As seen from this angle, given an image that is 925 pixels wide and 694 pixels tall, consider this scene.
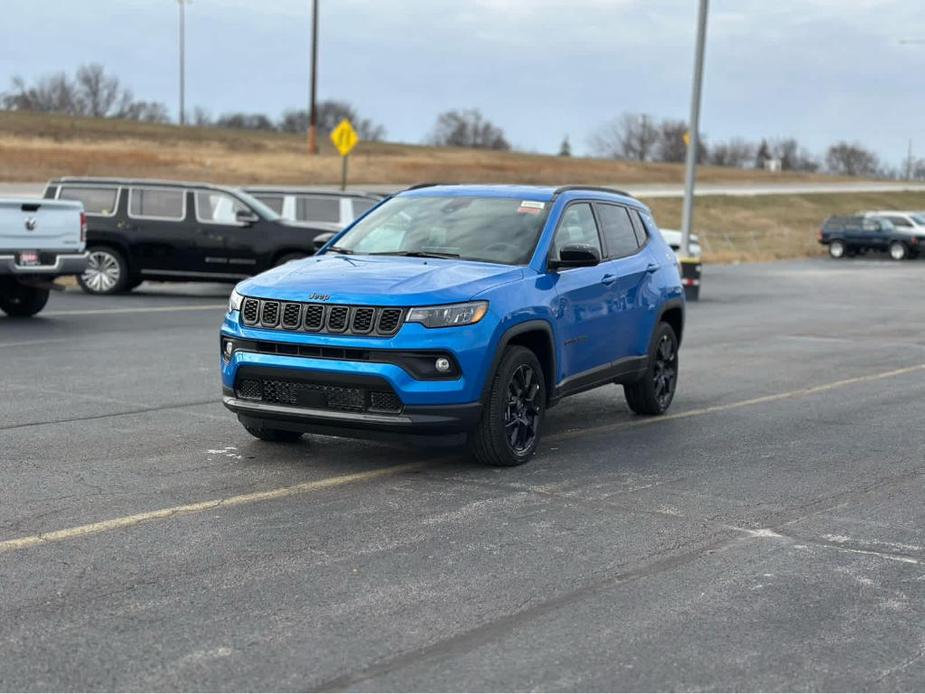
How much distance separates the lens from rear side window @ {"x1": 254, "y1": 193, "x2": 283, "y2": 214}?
24.3 meters

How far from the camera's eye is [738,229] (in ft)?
208

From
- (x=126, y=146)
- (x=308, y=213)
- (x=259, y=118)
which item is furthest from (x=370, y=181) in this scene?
(x=259, y=118)

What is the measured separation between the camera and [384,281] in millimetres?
7949

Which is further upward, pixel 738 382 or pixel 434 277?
pixel 434 277

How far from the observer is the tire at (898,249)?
49625mm

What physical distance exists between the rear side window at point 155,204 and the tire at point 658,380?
13.0 m

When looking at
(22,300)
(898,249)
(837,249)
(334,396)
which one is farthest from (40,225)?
(898,249)

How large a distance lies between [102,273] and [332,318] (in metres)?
15.2

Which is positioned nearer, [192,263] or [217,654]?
[217,654]

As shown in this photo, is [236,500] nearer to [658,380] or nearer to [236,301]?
[236,301]

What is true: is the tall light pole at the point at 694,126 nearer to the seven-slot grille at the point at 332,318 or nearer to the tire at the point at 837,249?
the seven-slot grille at the point at 332,318

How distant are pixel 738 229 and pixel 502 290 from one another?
187 feet

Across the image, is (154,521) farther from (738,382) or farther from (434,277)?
(738,382)

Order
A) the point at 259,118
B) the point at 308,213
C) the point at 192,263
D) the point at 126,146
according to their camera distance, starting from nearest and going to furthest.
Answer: the point at 192,263, the point at 308,213, the point at 126,146, the point at 259,118
